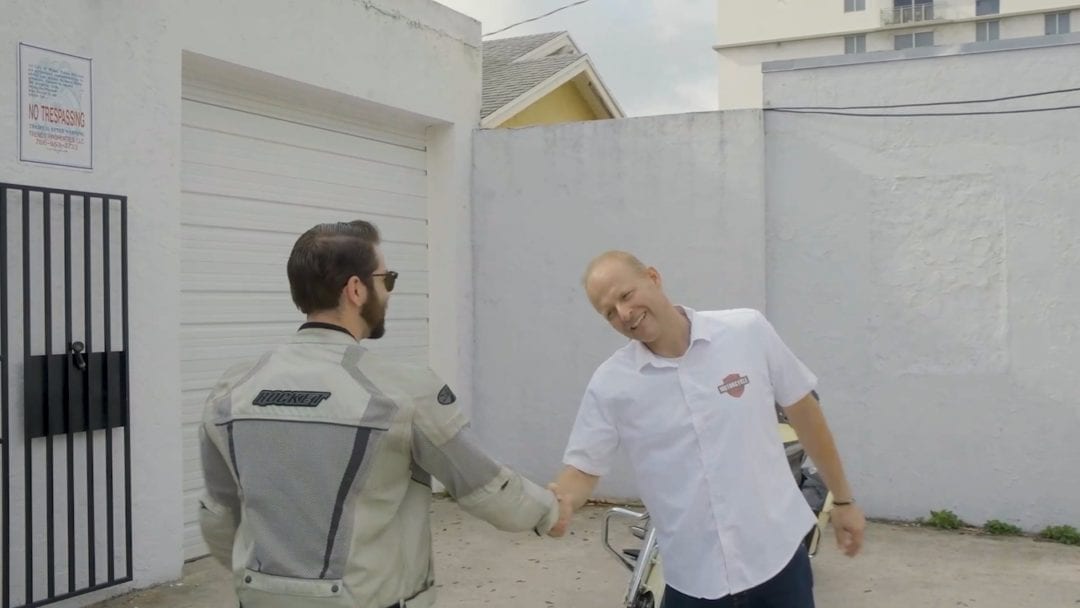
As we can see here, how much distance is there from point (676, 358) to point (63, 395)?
364 centimetres

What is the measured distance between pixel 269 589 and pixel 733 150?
20.1 feet

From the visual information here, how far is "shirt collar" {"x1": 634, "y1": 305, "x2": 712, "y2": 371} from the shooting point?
3037 millimetres

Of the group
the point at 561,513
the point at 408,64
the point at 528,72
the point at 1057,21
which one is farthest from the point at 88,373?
the point at 1057,21

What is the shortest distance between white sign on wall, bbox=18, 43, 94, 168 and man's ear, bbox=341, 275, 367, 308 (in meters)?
3.50

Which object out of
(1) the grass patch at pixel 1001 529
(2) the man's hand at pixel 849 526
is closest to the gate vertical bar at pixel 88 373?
(2) the man's hand at pixel 849 526

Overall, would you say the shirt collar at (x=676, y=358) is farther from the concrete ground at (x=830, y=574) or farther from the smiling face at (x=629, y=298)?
the concrete ground at (x=830, y=574)

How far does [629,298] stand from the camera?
305 cm

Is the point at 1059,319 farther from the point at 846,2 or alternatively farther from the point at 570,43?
the point at 846,2

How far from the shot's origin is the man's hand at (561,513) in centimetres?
291

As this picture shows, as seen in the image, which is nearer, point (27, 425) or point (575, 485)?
point (575, 485)

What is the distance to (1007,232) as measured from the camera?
23.4 feet

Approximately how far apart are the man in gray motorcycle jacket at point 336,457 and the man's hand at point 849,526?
120 cm

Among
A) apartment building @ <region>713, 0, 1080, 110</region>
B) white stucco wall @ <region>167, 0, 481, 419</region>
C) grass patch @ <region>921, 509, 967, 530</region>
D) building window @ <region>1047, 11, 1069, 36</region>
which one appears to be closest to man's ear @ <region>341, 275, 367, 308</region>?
white stucco wall @ <region>167, 0, 481, 419</region>

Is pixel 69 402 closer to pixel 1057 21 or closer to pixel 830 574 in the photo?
pixel 830 574
